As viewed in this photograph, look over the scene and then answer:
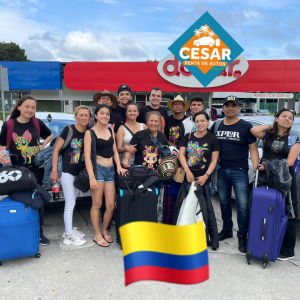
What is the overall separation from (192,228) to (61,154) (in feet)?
8.30

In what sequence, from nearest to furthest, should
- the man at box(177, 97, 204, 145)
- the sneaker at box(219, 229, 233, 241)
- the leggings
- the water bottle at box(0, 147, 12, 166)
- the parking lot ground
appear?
the parking lot ground, the water bottle at box(0, 147, 12, 166), the leggings, the sneaker at box(219, 229, 233, 241), the man at box(177, 97, 204, 145)

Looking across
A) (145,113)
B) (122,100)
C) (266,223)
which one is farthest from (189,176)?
(122,100)

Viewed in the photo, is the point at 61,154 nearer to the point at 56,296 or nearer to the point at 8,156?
the point at 8,156

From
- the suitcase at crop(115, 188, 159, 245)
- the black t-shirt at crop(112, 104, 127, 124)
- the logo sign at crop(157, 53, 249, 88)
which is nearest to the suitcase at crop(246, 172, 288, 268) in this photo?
the suitcase at crop(115, 188, 159, 245)

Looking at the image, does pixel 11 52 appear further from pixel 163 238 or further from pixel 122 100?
pixel 163 238

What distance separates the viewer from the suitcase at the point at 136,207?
129 inches

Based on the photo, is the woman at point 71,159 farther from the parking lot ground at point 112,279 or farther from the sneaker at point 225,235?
the sneaker at point 225,235

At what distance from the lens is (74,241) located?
3490 millimetres

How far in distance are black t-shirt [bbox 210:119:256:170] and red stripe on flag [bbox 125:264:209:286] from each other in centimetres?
226

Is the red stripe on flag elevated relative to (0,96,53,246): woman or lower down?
lower down

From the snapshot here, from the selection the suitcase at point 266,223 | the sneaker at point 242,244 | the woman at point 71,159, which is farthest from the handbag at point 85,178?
the sneaker at point 242,244

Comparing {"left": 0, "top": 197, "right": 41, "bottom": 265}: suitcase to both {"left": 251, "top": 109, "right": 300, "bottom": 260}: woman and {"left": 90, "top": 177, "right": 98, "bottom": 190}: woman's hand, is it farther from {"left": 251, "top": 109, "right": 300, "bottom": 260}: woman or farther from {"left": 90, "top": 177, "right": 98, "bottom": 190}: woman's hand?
{"left": 251, "top": 109, "right": 300, "bottom": 260}: woman

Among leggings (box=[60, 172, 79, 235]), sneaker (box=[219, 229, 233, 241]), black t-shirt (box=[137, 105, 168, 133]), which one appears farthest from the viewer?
black t-shirt (box=[137, 105, 168, 133])

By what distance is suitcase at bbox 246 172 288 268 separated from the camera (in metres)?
2.96
